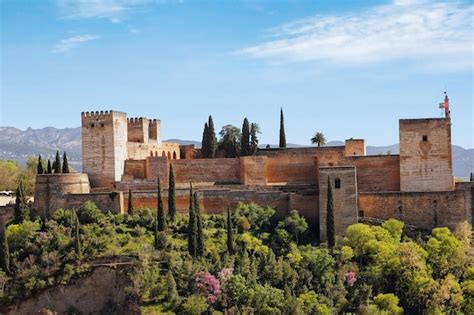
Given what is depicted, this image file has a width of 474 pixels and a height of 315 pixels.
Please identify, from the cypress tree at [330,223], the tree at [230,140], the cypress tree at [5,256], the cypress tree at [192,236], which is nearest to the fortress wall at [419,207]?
the cypress tree at [330,223]

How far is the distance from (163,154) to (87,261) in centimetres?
A: 1352

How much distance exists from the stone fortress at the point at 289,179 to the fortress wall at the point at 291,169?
53mm

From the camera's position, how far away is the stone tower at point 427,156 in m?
42.0

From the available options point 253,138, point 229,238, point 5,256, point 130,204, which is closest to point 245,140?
point 253,138

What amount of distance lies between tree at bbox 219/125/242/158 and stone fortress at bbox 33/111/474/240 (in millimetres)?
3208

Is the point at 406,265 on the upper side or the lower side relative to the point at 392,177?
lower

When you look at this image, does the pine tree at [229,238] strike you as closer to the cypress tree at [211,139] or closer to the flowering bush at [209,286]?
the flowering bush at [209,286]

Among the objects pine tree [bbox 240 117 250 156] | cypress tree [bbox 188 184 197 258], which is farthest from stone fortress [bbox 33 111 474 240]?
cypress tree [bbox 188 184 197 258]

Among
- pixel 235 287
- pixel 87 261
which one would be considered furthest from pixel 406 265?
pixel 87 261

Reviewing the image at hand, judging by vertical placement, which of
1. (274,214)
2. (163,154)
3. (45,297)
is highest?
(163,154)

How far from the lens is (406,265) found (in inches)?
1419

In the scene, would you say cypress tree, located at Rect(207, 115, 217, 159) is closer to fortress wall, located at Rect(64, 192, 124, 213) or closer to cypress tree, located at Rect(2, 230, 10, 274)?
fortress wall, located at Rect(64, 192, 124, 213)

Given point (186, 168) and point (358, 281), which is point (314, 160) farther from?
point (358, 281)

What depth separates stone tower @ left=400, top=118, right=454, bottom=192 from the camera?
42.0 m
